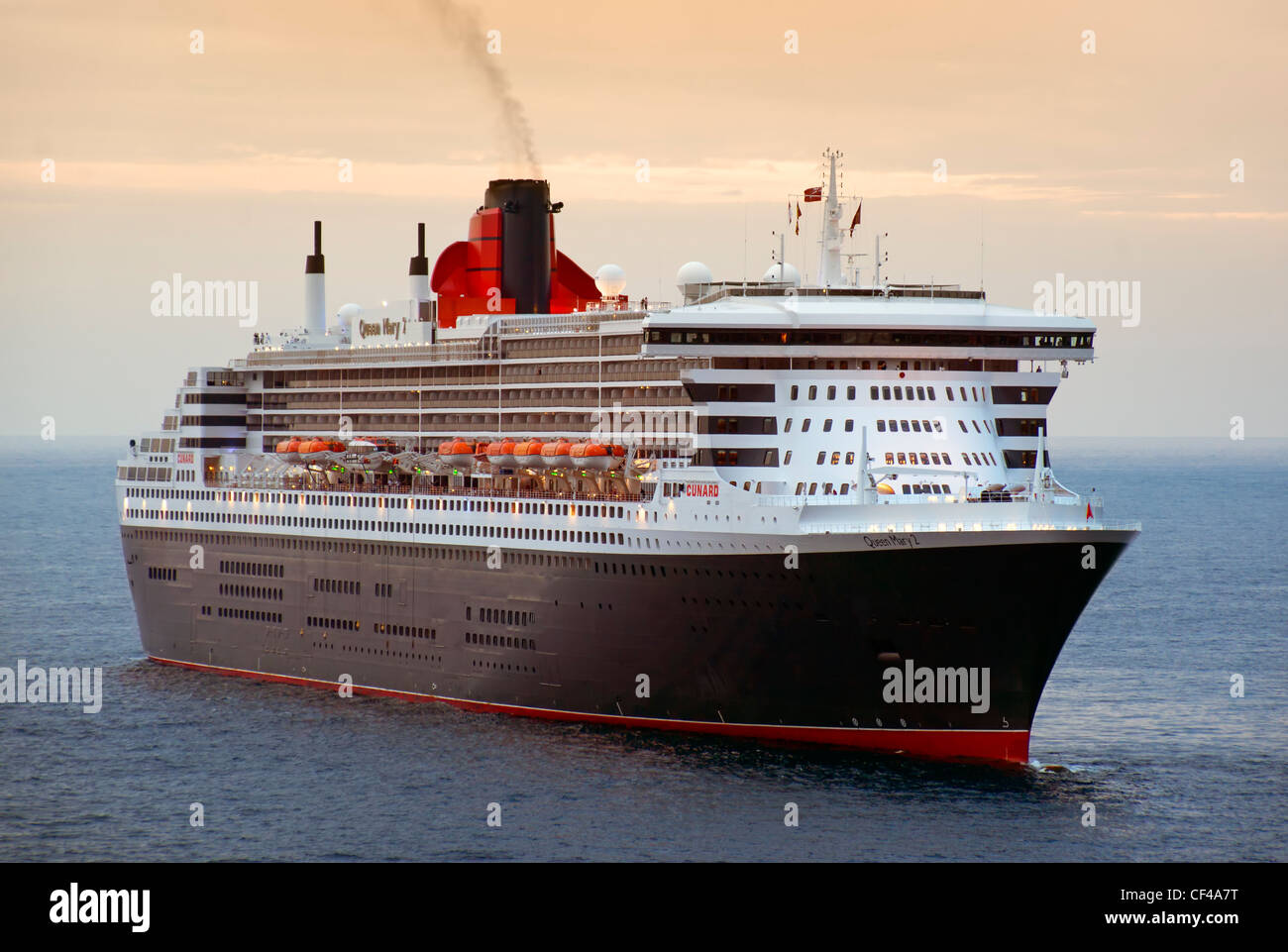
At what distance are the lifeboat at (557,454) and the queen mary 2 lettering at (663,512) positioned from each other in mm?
339

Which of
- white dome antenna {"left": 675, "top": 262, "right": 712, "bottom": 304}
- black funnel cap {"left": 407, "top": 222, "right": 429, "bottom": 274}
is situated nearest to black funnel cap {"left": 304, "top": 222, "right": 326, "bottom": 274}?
black funnel cap {"left": 407, "top": 222, "right": 429, "bottom": 274}

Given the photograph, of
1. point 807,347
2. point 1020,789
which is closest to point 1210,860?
point 1020,789

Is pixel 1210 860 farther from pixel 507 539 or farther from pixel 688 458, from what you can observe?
pixel 507 539

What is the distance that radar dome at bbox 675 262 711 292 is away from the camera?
5959 centimetres

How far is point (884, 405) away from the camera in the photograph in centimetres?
5309

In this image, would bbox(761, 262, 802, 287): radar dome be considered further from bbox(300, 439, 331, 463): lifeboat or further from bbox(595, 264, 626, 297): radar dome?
bbox(300, 439, 331, 463): lifeboat

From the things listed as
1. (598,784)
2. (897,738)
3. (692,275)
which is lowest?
(598,784)

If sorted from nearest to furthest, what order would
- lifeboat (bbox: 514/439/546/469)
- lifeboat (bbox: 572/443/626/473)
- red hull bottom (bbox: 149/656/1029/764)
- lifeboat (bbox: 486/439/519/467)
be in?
red hull bottom (bbox: 149/656/1029/764) → lifeboat (bbox: 572/443/626/473) → lifeboat (bbox: 514/439/546/469) → lifeboat (bbox: 486/439/519/467)

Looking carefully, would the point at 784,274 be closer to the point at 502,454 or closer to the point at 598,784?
the point at 502,454

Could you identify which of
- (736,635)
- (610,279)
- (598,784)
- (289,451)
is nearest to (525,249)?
(610,279)

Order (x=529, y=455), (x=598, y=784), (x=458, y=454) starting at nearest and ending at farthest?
(x=598, y=784), (x=529, y=455), (x=458, y=454)

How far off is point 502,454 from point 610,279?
32.4 ft

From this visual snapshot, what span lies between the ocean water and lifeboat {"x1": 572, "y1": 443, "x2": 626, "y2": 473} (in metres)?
7.67

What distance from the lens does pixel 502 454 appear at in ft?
198
